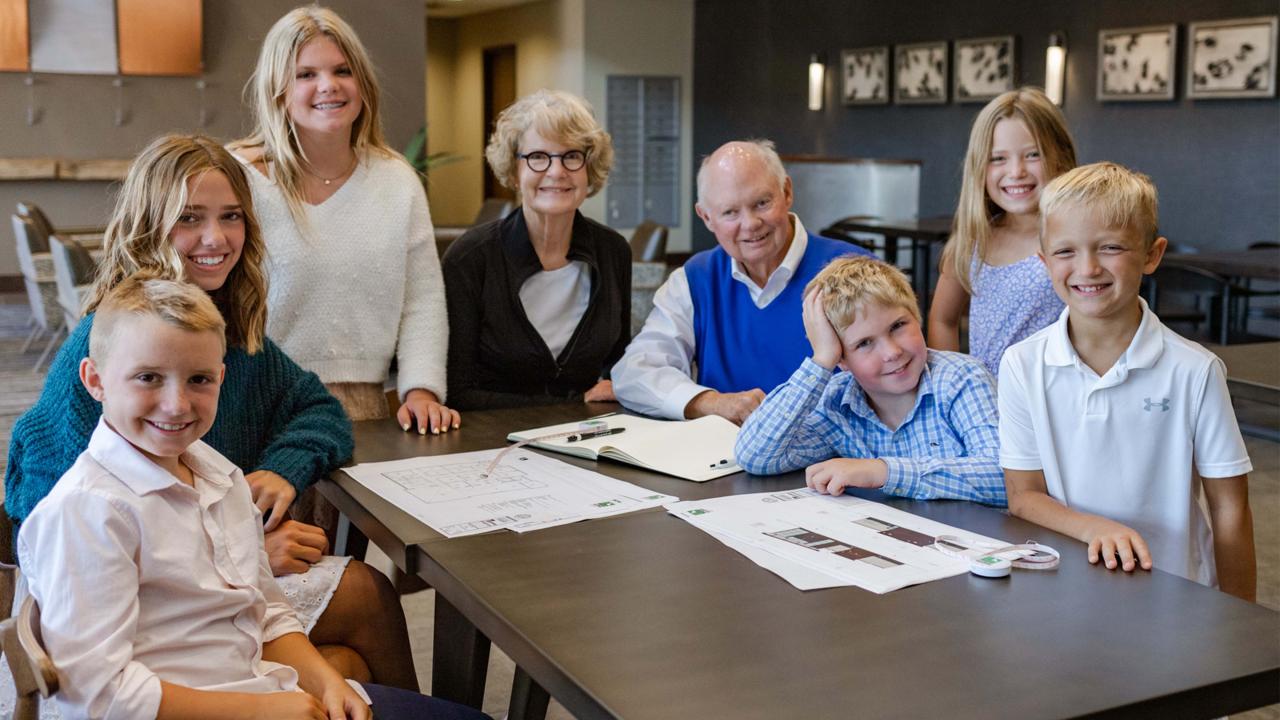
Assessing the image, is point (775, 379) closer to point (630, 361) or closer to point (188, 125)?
point (630, 361)

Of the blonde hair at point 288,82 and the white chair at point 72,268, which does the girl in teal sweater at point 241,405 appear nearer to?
the blonde hair at point 288,82

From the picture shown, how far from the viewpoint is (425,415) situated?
245 cm

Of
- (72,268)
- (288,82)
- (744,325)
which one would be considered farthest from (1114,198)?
(72,268)

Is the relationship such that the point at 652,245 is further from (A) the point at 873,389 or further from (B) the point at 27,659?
(B) the point at 27,659

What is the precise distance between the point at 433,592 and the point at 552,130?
167 centimetres

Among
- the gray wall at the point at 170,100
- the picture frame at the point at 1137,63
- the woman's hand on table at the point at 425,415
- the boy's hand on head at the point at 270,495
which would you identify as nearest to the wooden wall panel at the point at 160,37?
the gray wall at the point at 170,100

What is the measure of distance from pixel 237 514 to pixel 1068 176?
127 centimetres

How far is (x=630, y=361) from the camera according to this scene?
2631mm

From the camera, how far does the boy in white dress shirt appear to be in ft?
4.39

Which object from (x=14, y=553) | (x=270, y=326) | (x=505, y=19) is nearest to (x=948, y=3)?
(x=505, y=19)

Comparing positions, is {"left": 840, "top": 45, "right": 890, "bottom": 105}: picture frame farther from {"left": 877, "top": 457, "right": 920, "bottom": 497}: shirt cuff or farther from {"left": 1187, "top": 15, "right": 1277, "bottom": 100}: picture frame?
{"left": 877, "top": 457, "right": 920, "bottom": 497}: shirt cuff

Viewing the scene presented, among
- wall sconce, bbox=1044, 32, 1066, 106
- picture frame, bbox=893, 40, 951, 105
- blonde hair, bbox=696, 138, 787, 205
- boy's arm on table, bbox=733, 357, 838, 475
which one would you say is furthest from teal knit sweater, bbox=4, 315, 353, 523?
picture frame, bbox=893, 40, 951, 105

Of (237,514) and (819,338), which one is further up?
(819,338)

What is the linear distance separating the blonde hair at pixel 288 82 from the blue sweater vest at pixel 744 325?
2.75ft
